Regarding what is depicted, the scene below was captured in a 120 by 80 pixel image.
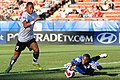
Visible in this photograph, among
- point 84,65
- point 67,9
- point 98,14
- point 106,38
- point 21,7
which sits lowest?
point 106,38

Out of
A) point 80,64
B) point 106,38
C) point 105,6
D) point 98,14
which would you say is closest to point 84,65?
point 80,64

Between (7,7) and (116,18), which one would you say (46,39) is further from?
(7,7)

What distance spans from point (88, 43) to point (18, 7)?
38.4 ft

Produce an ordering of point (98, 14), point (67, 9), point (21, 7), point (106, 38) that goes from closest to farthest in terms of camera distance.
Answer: point (106, 38), point (98, 14), point (67, 9), point (21, 7)

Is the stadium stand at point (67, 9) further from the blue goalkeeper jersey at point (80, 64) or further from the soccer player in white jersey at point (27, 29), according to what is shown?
the blue goalkeeper jersey at point (80, 64)

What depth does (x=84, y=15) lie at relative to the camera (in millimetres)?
37594

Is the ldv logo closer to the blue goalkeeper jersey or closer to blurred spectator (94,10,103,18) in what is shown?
blurred spectator (94,10,103,18)

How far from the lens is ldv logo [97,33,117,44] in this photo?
3142cm

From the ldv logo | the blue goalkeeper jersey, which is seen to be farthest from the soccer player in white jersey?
the ldv logo

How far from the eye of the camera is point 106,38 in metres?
31.6

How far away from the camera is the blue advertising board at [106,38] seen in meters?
31.4

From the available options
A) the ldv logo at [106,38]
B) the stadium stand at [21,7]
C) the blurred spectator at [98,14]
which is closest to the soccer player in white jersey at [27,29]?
the ldv logo at [106,38]

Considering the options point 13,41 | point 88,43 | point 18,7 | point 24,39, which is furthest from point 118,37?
point 24,39

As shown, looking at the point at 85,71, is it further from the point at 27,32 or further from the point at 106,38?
the point at 106,38
